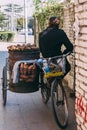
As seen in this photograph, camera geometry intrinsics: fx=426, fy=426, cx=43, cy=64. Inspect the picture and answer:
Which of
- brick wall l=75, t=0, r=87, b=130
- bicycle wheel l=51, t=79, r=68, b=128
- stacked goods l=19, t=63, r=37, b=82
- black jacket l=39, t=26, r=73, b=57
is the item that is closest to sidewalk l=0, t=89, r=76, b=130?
bicycle wheel l=51, t=79, r=68, b=128

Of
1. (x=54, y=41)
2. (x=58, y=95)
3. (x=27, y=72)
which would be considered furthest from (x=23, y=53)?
(x=58, y=95)

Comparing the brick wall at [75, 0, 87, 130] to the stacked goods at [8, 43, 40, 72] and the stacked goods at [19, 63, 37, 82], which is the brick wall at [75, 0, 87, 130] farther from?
the stacked goods at [8, 43, 40, 72]

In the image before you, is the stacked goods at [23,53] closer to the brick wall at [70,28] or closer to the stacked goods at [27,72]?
the stacked goods at [27,72]

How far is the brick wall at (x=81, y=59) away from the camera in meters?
4.77

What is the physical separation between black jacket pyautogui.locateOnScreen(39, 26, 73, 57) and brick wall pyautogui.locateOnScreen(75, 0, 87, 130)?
204 centimetres

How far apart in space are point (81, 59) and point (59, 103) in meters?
2.13

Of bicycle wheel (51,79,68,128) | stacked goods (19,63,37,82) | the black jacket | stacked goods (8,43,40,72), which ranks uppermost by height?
the black jacket

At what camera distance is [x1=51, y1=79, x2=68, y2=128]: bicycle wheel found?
669cm

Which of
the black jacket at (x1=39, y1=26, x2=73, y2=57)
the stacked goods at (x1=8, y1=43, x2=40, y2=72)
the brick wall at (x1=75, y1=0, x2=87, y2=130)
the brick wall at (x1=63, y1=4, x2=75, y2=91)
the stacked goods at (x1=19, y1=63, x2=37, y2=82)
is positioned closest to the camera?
the brick wall at (x1=75, y1=0, x2=87, y2=130)

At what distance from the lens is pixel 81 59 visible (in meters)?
4.96

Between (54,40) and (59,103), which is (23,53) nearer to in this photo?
(54,40)

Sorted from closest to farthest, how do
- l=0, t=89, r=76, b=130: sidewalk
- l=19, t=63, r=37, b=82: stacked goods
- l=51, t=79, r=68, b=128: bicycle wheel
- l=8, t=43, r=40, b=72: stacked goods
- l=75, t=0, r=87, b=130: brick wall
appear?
l=75, t=0, r=87, b=130: brick wall, l=51, t=79, r=68, b=128: bicycle wheel, l=0, t=89, r=76, b=130: sidewalk, l=19, t=63, r=37, b=82: stacked goods, l=8, t=43, r=40, b=72: stacked goods

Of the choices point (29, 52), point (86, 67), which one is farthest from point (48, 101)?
point (86, 67)

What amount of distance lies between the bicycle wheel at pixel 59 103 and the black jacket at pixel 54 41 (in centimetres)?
66
